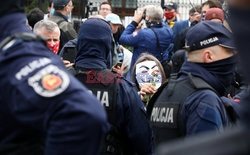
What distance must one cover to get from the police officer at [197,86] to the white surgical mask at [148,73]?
152 cm

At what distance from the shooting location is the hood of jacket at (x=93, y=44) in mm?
3521

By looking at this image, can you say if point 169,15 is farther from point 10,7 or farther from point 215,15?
point 10,7

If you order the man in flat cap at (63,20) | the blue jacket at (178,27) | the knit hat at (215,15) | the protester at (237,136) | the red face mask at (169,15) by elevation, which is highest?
the protester at (237,136)

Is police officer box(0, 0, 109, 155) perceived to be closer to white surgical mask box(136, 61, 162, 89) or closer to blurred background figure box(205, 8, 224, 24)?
white surgical mask box(136, 61, 162, 89)

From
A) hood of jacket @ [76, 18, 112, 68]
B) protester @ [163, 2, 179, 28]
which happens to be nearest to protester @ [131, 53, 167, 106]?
hood of jacket @ [76, 18, 112, 68]

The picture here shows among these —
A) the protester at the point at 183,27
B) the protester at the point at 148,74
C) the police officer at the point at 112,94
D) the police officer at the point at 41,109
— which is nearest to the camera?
the police officer at the point at 41,109

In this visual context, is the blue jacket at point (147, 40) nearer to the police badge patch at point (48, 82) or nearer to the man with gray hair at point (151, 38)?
the man with gray hair at point (151, 38)

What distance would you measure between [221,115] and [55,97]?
4.94 feet

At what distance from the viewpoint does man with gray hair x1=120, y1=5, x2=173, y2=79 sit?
21.2 feet

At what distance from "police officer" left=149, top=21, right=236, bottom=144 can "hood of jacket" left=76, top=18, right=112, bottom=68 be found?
681mm

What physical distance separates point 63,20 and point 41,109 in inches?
179

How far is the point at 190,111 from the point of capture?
2.83 meters

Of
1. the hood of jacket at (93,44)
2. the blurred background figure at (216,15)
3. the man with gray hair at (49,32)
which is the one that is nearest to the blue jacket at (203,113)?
the hood of jacket at (93,44)

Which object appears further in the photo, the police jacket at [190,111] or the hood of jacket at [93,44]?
the hood of jacket at [93,44]
